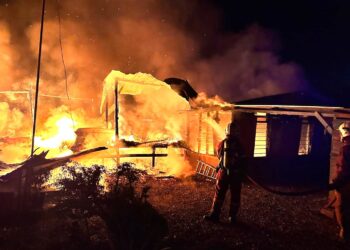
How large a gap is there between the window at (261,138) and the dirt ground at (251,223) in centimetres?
270

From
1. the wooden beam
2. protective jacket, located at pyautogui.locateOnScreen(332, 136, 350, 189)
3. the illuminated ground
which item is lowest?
the illuminated ground

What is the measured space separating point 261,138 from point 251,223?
6.03 m

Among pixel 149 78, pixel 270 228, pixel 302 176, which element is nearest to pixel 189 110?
pixel 149 78

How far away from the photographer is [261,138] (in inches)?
479

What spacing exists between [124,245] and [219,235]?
7.25 feet

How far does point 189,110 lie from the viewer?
50.0 feet

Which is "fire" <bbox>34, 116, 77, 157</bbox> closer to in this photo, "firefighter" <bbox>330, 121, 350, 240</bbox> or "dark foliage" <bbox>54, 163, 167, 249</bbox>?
"dark foliage" <bbox>54, 163, 167, 249</bbox>

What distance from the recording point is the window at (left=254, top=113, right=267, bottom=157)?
1204 centimetres

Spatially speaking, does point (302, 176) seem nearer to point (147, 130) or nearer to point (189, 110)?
point (189, 110)

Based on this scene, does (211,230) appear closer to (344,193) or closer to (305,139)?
(344,193)

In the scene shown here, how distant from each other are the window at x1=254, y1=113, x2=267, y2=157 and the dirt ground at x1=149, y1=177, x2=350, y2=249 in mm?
2703

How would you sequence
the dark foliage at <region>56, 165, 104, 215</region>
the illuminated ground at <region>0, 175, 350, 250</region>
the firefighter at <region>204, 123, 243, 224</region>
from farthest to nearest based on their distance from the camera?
the firefighter at <region>204, 123, 243, 224</region>
the illuminated ground at <region>0, 175, 350, 250</region>
the dark foliage at <region>56, 165, 104, 215</region>

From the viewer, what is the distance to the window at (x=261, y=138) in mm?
12039

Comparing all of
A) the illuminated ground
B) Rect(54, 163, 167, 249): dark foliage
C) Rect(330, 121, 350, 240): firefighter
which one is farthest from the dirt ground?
Rect(54, 163, 167, 249): dark foliage
